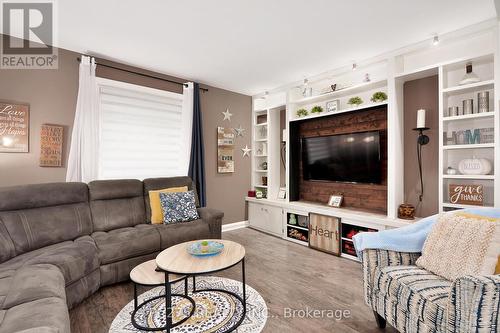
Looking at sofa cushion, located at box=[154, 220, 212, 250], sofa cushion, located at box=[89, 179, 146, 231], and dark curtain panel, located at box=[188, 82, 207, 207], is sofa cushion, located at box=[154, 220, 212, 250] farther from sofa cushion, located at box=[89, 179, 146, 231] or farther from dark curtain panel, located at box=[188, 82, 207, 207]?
dark curtain panel, located at box=[188, 82, 207, 207]

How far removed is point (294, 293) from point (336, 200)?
5.69 ft

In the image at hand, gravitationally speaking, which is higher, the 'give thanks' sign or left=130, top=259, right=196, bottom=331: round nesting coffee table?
the 'give thanks' sign

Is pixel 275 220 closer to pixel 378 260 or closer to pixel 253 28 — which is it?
pixel 378 260

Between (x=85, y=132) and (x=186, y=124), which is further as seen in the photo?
(x=186, y=124)

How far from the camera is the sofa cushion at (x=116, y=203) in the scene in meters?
2.83

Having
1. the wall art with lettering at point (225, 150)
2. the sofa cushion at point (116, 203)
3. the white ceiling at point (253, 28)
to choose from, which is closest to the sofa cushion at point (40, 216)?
the sofa cushion at point (116, 203)

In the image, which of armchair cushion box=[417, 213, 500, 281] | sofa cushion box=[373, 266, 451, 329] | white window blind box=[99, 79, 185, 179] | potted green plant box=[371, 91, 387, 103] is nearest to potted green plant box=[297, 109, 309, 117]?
potted green plant box=[371, 91, 387, 103]

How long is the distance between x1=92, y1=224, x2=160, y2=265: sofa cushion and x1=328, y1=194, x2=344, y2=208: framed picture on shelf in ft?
8.02

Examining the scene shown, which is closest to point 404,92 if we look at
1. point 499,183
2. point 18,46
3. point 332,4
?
point 499,183

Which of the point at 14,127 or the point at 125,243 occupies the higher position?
the point at 14,127

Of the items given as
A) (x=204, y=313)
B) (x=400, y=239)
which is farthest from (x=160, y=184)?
(x=400, y=239)

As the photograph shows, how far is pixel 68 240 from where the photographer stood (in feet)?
8.13

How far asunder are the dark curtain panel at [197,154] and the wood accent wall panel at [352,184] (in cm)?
170

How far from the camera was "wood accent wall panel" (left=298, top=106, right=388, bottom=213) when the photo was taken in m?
3.28
